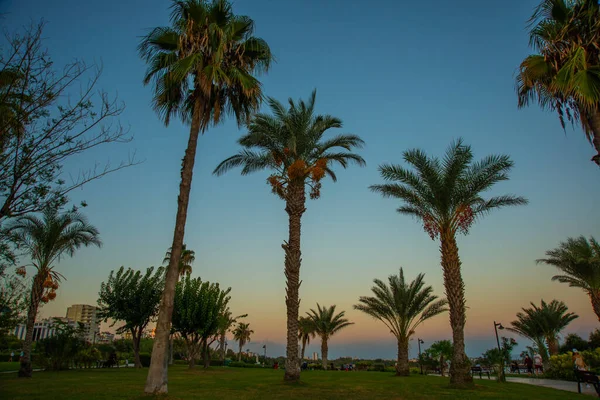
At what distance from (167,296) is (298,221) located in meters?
10.2

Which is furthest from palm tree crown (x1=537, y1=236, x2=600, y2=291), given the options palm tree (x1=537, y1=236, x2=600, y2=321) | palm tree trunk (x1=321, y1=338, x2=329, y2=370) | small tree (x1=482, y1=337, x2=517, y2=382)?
palm tree trunk (x1=321, y1=338, x2=329, y2=370)

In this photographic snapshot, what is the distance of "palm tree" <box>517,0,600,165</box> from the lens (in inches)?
447

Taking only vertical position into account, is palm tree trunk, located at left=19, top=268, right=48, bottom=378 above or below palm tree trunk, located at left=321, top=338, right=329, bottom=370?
above

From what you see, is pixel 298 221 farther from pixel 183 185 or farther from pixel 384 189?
pixel 183 185

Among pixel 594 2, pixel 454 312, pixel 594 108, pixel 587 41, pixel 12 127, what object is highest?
pixel 594 2

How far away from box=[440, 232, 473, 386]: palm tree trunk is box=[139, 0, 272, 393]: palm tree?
42.1ft

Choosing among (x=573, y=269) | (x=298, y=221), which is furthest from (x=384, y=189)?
(x=573, y=269)

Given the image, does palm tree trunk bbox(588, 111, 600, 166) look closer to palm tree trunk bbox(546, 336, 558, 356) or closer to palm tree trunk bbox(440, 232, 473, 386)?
palm tree trunk bbox(440, 232, 473, 386)

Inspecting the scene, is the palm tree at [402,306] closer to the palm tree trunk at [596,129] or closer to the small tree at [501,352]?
the small tree at [501,352]

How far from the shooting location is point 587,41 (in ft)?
39.1

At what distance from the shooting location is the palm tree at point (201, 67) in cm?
1298

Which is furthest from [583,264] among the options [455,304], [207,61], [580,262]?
[207,61]

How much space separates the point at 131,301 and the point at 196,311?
716cm

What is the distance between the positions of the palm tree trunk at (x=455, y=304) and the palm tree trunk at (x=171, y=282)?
46.2 ft
